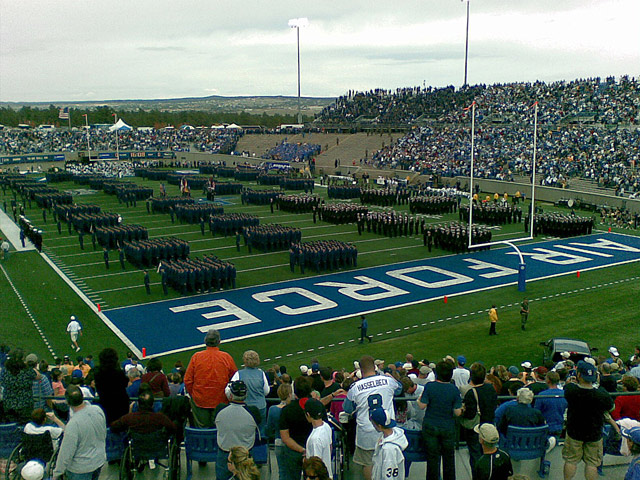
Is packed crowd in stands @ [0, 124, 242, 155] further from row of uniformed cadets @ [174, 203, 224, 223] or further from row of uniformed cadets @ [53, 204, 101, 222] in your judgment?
row of uniformed cadets @ [53, 204, 101, 222]

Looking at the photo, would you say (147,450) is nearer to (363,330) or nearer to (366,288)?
(363,330)

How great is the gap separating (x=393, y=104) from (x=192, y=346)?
5400 cm

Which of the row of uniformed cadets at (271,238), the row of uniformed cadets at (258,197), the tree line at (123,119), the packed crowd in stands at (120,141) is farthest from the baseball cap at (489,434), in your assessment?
the tree line at (123,119)

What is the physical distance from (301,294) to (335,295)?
1.04 m

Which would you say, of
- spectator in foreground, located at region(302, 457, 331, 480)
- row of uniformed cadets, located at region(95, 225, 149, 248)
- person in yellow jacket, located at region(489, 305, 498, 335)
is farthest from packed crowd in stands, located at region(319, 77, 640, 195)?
spectator in foreground, located at region(302, 457, 331, 480)

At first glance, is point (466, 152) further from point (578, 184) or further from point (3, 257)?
point (3, 257)

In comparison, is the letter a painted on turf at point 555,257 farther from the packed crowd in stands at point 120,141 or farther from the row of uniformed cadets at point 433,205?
the packed crowd in stands at point 120,141

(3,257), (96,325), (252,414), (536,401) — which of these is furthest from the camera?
(3,257)

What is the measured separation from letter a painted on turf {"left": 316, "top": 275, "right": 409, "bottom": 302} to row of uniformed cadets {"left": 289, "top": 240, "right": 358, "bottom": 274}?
1.33 m

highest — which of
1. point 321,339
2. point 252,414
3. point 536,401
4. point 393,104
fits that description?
point 393,104

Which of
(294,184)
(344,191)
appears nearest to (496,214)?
(344,191)

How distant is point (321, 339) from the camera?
1441cm

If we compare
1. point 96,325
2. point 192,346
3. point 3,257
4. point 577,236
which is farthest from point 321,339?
point 577,236

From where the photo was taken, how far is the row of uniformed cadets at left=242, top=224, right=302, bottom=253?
23688 millimetres
